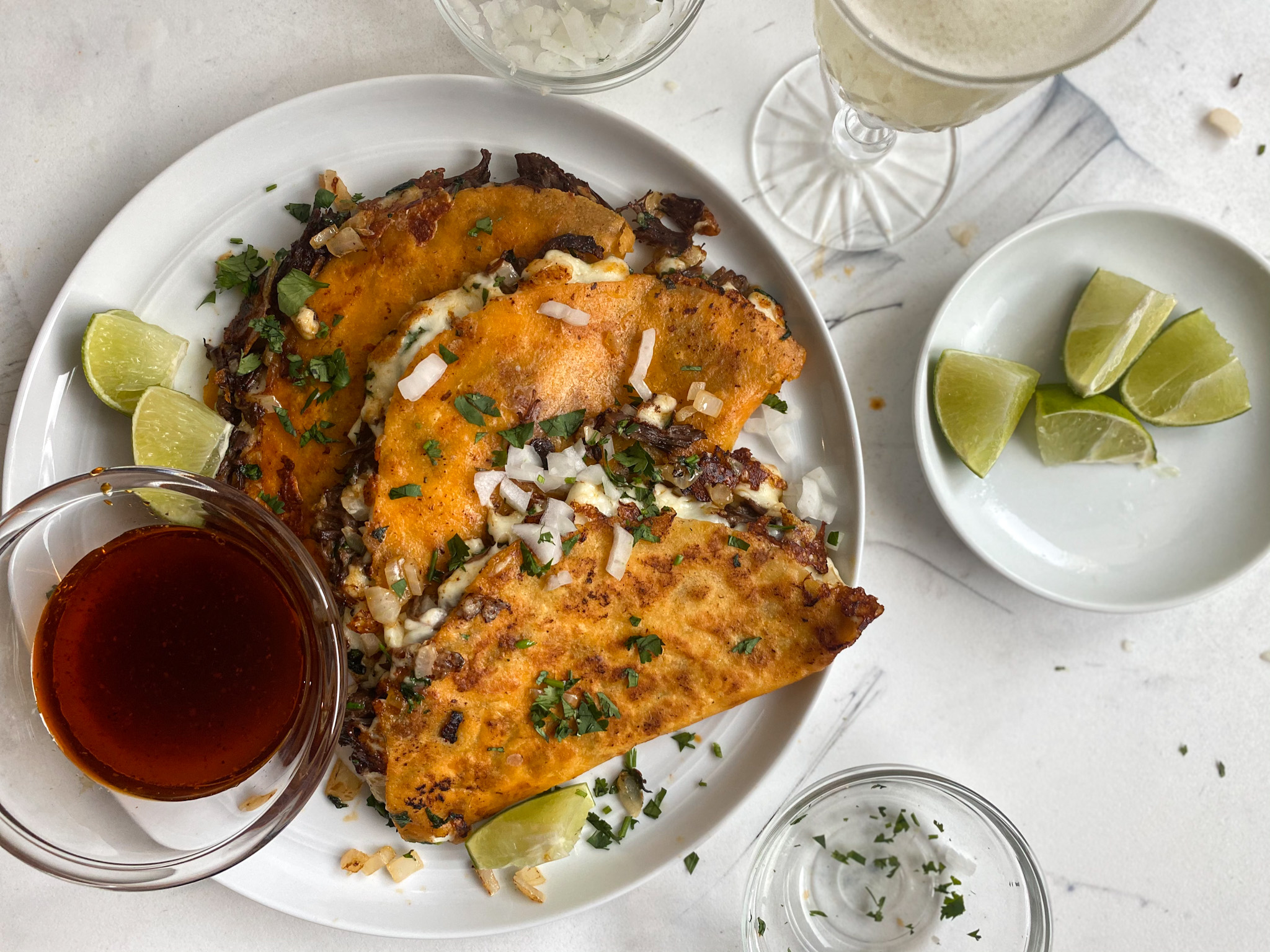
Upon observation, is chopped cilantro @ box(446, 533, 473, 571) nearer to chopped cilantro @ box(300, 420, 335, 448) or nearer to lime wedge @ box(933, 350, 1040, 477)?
chopped cilantro @ box(300, 420, 335, 448)

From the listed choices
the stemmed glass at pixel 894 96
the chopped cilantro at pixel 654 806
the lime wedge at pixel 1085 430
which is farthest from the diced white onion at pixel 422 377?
the lime wedge at pixel 1085 430

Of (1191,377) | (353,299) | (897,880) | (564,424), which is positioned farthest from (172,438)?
(1191,377)

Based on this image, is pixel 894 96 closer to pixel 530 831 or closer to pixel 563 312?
pixel 563 312

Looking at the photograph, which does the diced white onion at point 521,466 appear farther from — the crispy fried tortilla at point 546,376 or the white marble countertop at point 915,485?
the white marble countertop at point 915,485

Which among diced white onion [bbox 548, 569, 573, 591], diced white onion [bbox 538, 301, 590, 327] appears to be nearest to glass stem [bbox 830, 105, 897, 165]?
diced white onion [bbox 538, 301, 590, 327]

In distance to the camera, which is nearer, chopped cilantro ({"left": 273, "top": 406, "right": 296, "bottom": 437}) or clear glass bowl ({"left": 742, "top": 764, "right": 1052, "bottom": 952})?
chopped cilantro ({"left": 273, "top": 406, "right": 296, "bottom": 437})

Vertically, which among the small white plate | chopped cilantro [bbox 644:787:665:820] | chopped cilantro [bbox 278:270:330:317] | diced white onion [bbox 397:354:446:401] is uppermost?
chopped cilantro [bbox 278:270:330:317]

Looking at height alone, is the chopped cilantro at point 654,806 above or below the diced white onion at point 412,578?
below

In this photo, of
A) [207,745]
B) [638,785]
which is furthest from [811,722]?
[207,745]
